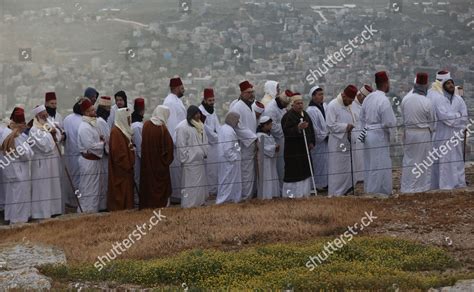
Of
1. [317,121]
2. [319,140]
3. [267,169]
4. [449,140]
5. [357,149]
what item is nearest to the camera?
[449,140]

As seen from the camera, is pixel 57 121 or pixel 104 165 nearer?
pixel 104 165

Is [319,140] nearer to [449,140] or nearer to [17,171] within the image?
[449,140]

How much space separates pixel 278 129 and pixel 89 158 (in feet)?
9.78

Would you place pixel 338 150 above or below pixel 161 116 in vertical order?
below

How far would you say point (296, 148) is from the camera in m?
17.5

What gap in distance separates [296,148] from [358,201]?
1.68 metres

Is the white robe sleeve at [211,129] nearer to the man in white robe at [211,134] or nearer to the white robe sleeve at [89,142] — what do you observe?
the man in white robe at [211,134]

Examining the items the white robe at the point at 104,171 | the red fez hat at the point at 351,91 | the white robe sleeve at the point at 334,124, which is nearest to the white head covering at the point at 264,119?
the white robe sleeve at the point at 334,124

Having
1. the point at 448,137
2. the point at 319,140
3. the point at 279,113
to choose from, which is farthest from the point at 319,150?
the point at 448,137

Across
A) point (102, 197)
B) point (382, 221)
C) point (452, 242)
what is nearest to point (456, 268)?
point (452, 242)

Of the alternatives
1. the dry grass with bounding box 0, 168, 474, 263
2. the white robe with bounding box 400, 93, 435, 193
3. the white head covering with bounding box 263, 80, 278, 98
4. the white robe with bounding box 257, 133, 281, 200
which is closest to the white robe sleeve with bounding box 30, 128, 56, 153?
the dry grass with bounding box 0, 168, 474, 263

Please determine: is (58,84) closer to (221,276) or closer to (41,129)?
(41,129)

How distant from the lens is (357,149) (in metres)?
18.4

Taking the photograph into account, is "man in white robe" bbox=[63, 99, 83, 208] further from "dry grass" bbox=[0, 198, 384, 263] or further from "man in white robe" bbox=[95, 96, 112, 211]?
"dry grass" bbox=[0, 198, 384, 263]
